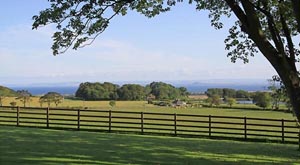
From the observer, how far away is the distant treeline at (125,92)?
8538cm

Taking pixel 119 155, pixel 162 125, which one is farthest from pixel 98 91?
pixel 119 155

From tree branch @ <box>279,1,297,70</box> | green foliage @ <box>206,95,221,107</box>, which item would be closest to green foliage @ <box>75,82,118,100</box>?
green foliage @ <box>206,95,221,107</box>

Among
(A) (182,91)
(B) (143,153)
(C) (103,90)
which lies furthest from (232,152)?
(A) (182,91)

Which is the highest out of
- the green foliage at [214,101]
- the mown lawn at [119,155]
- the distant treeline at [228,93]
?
the distant treeline at [228,93]

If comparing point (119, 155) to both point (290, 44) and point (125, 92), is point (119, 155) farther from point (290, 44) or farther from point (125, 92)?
point (125, 92)

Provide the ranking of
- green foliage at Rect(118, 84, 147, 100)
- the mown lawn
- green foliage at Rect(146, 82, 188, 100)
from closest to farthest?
the mown lawn → green foliage at Rect(118, 84, 147, 100) → green foliage at Rect(146, 82, 188, 100)

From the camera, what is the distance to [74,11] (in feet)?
29.7

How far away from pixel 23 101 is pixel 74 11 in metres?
58.2

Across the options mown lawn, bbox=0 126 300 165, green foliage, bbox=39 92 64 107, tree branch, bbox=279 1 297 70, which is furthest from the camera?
green foliage, bbox=39 92 64 107

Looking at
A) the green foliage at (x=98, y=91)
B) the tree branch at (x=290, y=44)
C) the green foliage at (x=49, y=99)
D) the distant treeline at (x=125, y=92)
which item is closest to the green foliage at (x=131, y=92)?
the distant treeline at (x=125, y=92)

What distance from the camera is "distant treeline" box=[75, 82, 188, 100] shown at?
280ft

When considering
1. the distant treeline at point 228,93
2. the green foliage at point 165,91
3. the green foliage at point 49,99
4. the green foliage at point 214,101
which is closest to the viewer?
the green foliage at point 49,99

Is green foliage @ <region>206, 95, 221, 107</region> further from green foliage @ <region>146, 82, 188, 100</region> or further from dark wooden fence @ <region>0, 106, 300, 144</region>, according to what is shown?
dark wooden fence @ <region>0, 106, 300, 144</region>

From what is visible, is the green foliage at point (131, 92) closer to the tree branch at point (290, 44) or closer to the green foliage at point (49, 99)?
the green foliage at point (49, 99)
